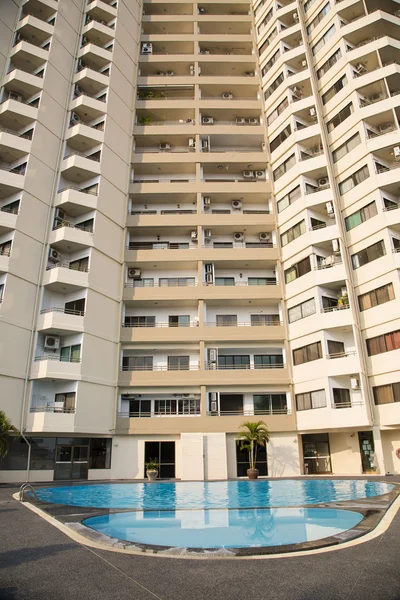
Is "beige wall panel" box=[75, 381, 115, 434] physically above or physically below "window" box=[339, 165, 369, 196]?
below

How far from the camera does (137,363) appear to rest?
3409 cm

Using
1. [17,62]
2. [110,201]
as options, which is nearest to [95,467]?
[110,201]

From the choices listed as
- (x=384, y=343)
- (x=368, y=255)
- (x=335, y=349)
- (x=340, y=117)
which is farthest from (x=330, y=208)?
(x=384, y=343)

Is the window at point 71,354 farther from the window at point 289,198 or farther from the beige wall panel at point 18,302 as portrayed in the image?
the window at point 289,198

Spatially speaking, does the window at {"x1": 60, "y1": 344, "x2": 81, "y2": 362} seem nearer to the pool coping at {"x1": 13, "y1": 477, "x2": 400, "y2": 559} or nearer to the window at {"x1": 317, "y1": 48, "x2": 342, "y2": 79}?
the pool coping at {"x1": 13, "y1": 477, "x2": 400, "y2": 559}

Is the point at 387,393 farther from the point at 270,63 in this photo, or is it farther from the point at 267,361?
the point at 270,63

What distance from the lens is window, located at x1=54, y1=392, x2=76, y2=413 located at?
2925 cm

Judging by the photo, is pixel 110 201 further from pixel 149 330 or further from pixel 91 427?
pixel 91 427

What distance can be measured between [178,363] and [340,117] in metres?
23.8

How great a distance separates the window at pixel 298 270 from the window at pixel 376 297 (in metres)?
4.66

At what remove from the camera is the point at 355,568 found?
22.7ft

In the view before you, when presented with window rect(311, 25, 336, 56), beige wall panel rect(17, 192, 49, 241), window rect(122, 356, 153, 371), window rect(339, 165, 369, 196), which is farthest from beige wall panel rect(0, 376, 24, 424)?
window rect(311, 25, 336, 56)

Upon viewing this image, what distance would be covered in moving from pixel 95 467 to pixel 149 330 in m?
10.7

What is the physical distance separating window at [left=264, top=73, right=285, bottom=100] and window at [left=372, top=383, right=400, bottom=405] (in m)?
28.9
